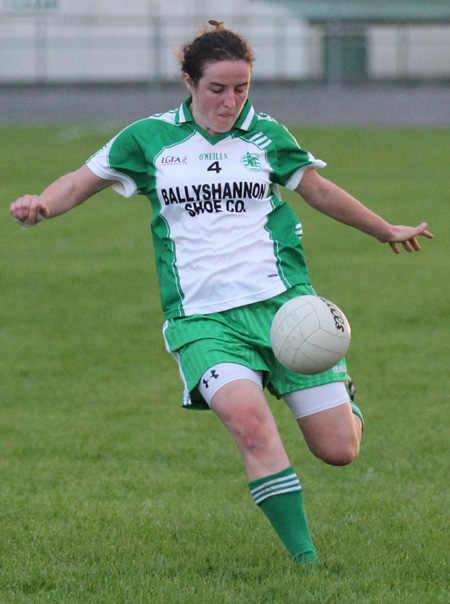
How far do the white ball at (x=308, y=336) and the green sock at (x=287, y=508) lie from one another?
17.4 inches

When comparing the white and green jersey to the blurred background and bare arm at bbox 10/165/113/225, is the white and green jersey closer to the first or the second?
bare arm at bbox 10/165/113/225

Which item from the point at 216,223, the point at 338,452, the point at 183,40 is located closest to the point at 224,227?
the point at 216,223

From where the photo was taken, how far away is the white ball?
14.4ft

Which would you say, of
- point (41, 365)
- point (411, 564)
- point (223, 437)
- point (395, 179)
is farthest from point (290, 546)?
point (395, 179)

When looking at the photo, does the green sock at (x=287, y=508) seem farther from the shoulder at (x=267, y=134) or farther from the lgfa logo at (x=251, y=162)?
the shoulder at (x=267, y=134)

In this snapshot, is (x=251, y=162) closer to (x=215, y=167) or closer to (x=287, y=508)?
(x=215, y=167)

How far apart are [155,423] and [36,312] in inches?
156

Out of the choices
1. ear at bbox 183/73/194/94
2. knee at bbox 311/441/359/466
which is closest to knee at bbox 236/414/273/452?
knee at bbox 311/441/359/466

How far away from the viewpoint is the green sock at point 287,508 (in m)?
4.34

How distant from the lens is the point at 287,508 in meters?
4.38

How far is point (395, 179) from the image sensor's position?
22.1 meters

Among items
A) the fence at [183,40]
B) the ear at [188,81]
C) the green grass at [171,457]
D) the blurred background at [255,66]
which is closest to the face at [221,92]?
the ear at [188,81]

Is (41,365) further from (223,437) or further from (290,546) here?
(290,546)

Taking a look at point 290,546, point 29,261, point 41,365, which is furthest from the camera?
point 29,261
